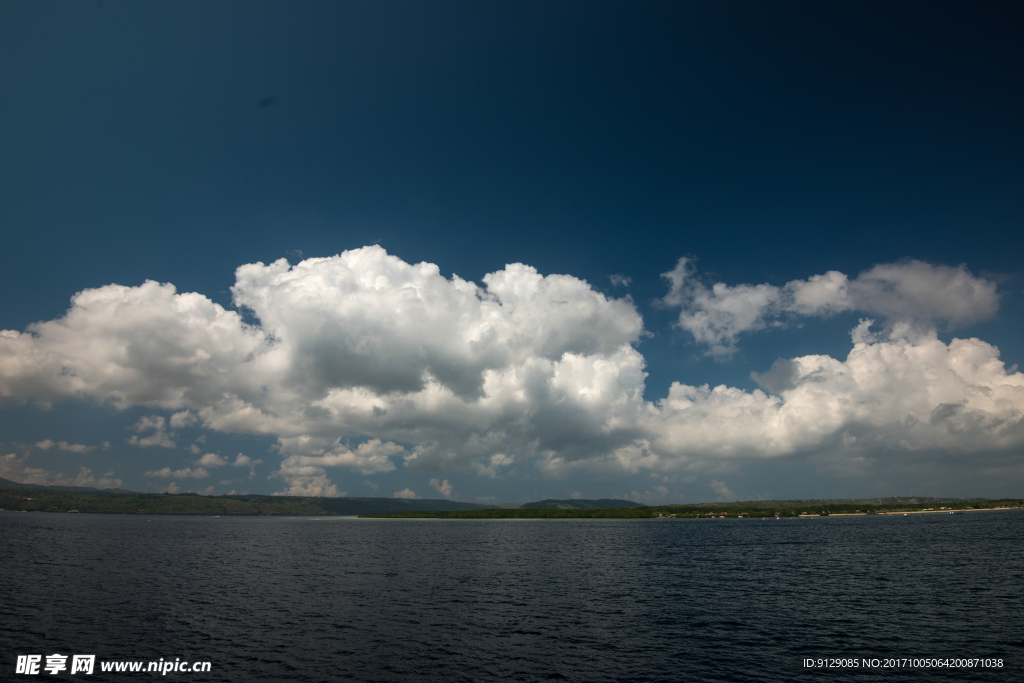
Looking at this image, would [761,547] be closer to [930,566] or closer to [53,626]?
[930,566]

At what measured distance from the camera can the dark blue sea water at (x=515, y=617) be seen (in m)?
40.1

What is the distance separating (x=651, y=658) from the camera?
4191cm

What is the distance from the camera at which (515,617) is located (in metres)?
55.9

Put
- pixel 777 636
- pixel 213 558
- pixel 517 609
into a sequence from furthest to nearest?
Answer: 1. pixel 213 558
2. pixel 517 609
3. pixel 777 636

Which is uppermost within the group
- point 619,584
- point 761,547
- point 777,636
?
point 777,636

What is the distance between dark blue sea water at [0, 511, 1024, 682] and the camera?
1577 inches

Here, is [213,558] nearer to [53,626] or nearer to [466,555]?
[466,555]

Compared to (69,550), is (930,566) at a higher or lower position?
higher

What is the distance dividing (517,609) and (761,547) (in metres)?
110

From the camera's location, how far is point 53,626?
1935 inches

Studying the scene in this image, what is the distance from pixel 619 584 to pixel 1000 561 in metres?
82.5

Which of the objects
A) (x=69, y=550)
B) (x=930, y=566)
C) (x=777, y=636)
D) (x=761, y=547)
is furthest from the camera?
(x=761, y=547)

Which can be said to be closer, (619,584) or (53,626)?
(53,626)

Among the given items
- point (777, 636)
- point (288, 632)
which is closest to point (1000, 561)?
point (777, 636)
